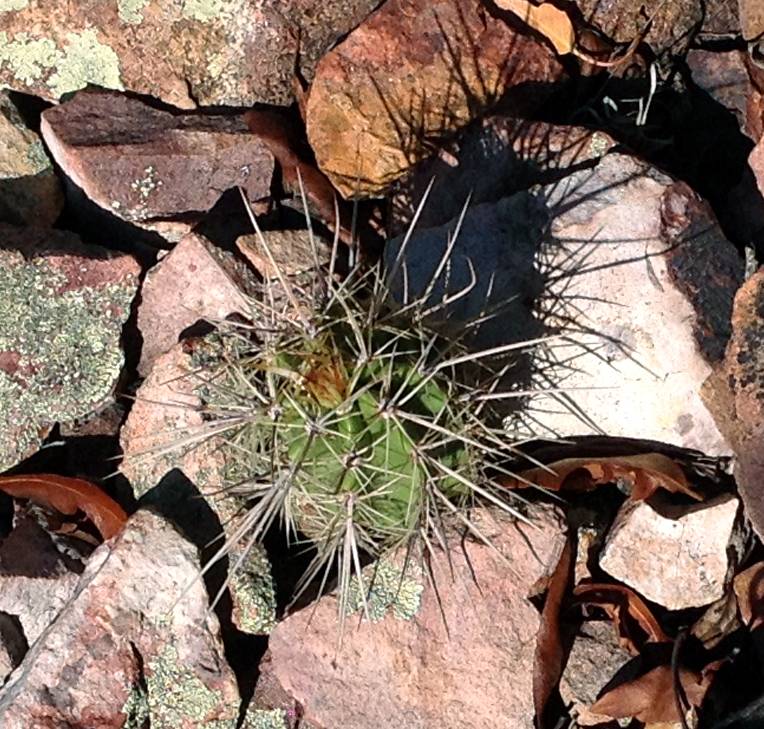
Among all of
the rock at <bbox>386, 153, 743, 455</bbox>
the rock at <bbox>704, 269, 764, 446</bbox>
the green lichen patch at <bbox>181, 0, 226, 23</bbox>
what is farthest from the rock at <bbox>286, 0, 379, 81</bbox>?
the rock at <bbox>704, 269, 764, 446</bbox>

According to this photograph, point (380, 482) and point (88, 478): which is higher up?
point (380, 482)

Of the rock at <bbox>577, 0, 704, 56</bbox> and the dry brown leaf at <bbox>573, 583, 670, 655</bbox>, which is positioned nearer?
the dry brown leaf at <bbox>573, 583, 670, 655</bbox>

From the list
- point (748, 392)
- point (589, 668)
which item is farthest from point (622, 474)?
point (589, 668)

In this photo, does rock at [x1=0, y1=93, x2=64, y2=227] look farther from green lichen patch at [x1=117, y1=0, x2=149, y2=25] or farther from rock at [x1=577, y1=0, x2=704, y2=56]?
rock at [x1=577, y1=0, x2=704, y2=56]

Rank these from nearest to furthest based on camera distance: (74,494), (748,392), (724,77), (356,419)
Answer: (356,419) < (748,392) < (74,494) < (724,77)

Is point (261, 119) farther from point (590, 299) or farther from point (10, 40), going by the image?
point (590, 299)

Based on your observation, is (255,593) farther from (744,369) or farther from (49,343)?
(744,369)

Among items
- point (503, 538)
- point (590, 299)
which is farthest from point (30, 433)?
point (590, 299)
